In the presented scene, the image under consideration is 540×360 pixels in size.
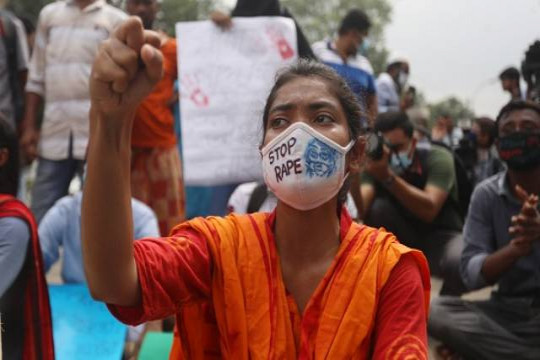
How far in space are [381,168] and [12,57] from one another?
224cm

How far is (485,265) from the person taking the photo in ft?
10.4

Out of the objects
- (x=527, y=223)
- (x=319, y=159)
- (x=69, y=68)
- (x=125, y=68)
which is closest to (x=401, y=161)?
(x=527, y=223)

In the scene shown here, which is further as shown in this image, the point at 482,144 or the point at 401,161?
the point at 482,144

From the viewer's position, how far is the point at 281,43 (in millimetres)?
4051

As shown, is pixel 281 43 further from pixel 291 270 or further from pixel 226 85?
pixel 291 270

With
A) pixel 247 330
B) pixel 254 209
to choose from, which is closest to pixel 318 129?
pixel 247 330

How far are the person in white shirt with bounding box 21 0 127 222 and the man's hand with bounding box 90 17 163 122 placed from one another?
2.72 m

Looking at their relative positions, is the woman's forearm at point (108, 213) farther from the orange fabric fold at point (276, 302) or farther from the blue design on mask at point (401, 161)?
the blue design on mask at point (401, 161)

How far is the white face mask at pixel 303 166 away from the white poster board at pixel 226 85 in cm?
229

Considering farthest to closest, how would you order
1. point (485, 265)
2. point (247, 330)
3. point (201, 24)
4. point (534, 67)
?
point (201, 24), point (534, 67), point (485, 265), point (247, 330)

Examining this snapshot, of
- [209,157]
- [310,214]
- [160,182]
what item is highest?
[310,214]

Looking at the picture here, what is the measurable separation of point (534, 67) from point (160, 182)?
2.26 meters

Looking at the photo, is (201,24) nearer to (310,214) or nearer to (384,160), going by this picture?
(384,160)

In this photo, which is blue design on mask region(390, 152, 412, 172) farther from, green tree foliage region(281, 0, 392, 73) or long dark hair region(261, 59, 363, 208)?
green tree foliage region(281, 0, 392, 73)
